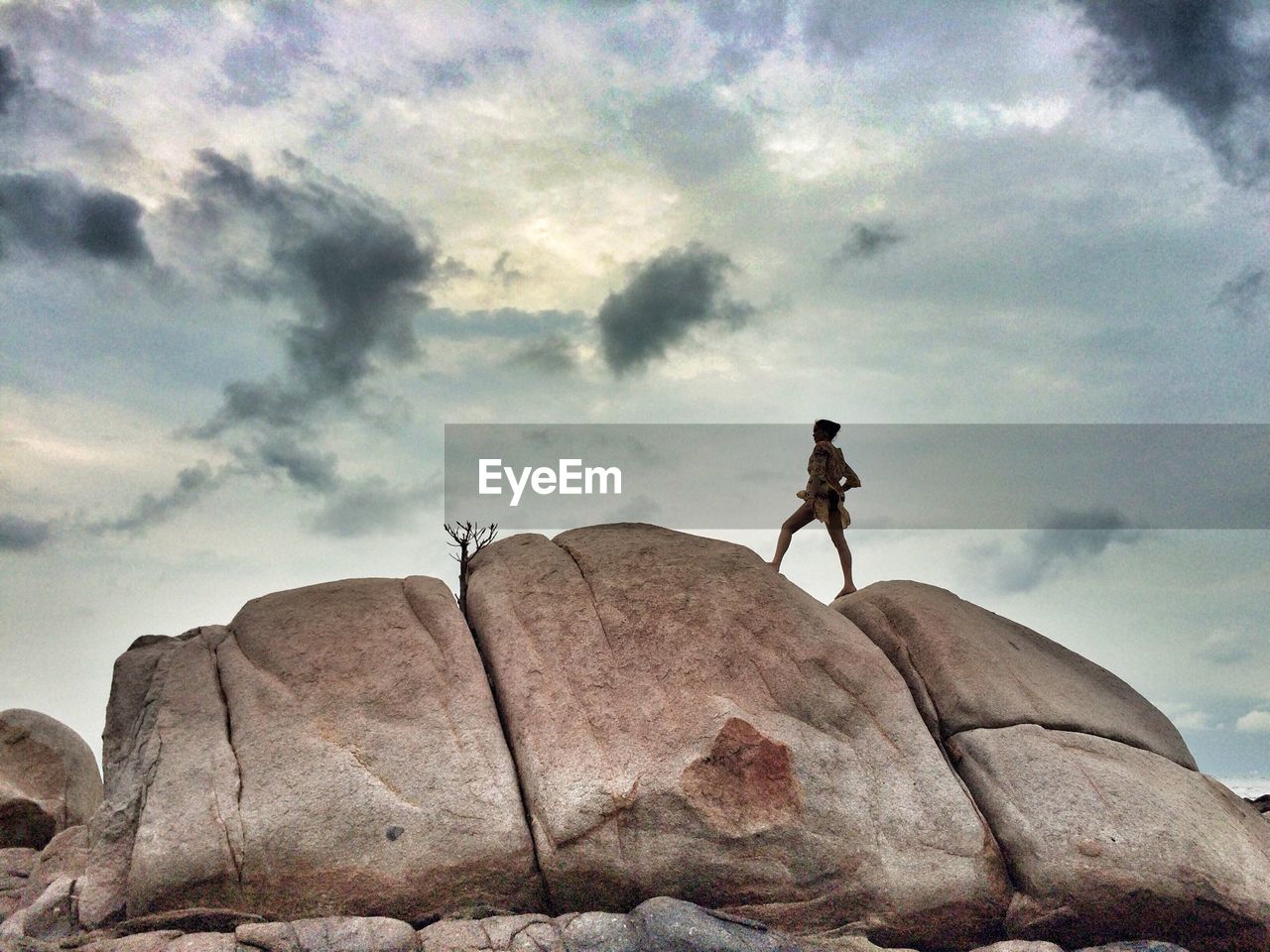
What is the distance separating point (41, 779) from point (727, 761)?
15.0 meters

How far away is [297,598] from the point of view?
15477 mm

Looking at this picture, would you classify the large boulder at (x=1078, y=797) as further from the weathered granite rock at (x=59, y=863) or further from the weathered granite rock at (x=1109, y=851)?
the weathered granite rock at (x=59, y=863)

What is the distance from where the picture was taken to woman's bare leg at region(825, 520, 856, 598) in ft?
61.6

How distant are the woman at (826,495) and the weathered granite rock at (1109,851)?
5031mm

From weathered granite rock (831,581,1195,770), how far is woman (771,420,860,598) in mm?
1487

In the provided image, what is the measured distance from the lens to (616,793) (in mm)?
12727

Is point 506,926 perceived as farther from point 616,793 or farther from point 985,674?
point 985,674

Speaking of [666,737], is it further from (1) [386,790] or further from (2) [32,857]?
(2) [32,857]

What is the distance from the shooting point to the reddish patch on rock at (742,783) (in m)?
12.8

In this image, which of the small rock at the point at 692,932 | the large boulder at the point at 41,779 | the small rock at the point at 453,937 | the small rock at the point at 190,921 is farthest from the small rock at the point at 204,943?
the large boulder at the point at 41,779

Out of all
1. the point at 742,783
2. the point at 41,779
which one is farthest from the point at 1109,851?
the point at 41,779

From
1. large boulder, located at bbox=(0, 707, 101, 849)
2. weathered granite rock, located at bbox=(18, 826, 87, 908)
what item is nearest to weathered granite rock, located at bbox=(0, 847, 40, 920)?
weathered granite rock, located at bbox=(18, 826, 87, 908)

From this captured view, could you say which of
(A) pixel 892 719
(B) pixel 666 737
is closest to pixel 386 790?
(B) pixel 666 737

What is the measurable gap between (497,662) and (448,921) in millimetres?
3321
